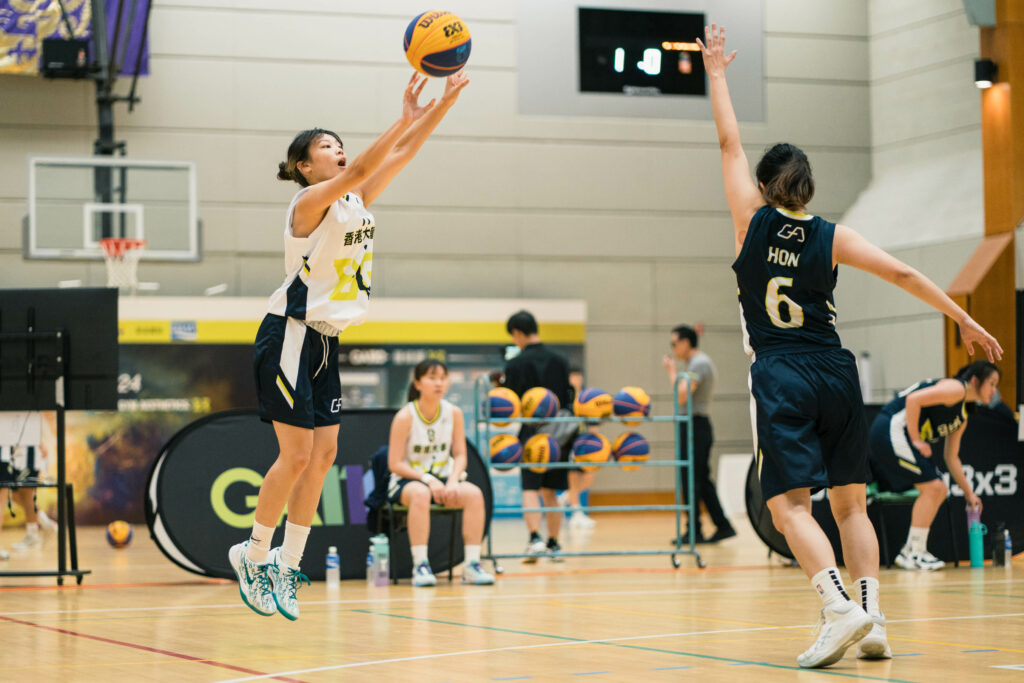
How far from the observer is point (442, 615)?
6.14 m

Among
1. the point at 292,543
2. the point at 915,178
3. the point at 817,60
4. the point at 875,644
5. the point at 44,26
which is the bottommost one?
the point at 875,644

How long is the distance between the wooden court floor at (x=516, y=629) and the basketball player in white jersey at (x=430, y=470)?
29 cm

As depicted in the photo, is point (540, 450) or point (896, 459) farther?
point (540, 450)

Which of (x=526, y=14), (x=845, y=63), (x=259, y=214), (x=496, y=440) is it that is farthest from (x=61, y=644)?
(x=845, y=63)

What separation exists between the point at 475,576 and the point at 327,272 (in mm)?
3662

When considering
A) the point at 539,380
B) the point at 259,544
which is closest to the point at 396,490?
the point at 539,380

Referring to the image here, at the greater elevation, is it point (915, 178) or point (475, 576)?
point (915, 178)

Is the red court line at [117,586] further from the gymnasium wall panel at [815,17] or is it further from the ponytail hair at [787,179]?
the gymnasium wall panel at [815,17]

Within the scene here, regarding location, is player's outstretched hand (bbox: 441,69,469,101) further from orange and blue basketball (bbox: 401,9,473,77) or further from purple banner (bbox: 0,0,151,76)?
purple banner (bbox: 0,0,151,76)

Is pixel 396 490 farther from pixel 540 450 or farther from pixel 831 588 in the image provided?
pixel 831 588

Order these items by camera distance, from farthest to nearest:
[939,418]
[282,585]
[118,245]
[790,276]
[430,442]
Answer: [118,245]
[939,418]
[430,442]
[282,585]
[790,276]

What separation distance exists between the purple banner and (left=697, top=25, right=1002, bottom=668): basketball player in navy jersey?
12.4m

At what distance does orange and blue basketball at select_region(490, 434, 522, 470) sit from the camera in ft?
30.6

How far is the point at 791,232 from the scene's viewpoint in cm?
448
